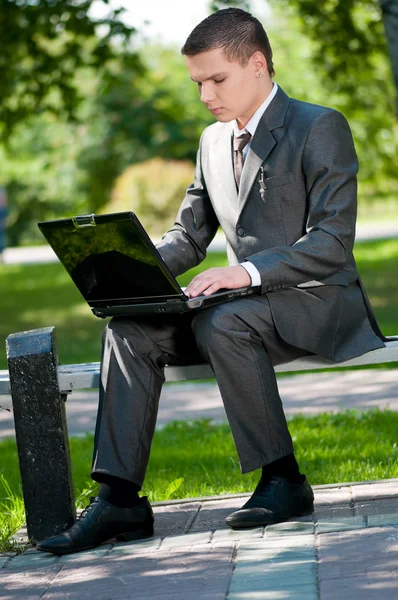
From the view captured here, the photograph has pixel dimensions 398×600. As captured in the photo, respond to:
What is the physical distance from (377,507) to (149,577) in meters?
1.00

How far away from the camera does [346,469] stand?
16.6 ft

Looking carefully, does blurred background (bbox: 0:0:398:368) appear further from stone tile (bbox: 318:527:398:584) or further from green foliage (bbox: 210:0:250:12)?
stone tile (bbox: 318:527:398:584)

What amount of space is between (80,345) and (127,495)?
24.2 ft

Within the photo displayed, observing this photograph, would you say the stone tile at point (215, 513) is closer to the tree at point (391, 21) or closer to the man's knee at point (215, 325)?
the man's knee at point (215, 325)

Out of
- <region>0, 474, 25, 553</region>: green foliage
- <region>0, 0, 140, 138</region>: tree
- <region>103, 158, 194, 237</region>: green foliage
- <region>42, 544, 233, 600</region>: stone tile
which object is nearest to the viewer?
<region>42, 544, 233, 600</region>: stone tile

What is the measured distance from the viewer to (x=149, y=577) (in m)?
3.48

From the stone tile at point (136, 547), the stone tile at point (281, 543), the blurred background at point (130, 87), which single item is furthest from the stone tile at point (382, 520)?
the blurred background at point (130, 87)

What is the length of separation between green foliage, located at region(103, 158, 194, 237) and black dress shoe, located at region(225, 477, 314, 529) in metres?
32.0

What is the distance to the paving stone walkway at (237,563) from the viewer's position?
10.5ft

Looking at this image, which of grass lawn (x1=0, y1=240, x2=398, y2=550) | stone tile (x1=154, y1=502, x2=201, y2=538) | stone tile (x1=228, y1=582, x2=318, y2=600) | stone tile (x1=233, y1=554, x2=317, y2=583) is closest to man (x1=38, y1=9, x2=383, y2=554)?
stone tile (x1=154, y1=502, x2=201, y2=538)

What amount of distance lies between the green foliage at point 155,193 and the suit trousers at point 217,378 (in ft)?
105

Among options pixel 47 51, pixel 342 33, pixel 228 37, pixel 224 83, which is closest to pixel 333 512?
pixel 224 83

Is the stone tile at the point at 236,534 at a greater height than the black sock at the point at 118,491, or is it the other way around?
the black sock at the point at 118,491

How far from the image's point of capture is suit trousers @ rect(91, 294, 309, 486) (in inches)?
154
